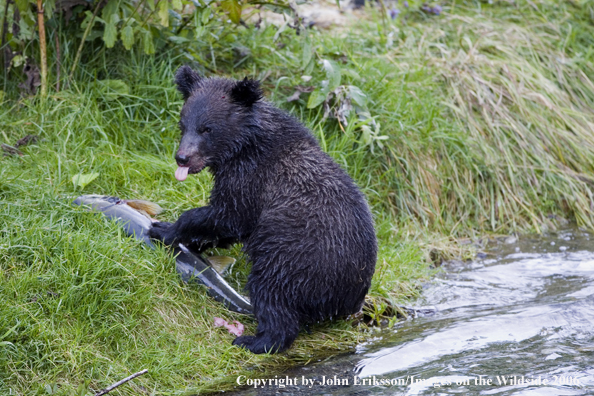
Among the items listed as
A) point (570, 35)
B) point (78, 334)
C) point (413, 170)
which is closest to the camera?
point (78, 334)

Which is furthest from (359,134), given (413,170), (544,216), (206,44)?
(544,216)

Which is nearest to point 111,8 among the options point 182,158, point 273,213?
point 182,158

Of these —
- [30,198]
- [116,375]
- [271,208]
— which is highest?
[271,208]

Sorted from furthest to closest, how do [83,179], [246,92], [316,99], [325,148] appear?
1. [316,99]
2. [325,148]
3. [83,179]
4. [246,92]

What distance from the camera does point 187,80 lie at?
178 inches

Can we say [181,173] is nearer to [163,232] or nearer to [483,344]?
[163,232]

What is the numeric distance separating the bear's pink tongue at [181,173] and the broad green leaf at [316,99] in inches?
75.2

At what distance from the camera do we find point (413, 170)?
20.0ft

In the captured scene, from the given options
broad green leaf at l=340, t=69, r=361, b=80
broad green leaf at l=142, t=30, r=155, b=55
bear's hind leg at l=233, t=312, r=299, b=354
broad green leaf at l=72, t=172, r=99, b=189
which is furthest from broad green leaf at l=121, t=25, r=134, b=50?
bear's hind leg at l=233, t=312, r=299, b=354

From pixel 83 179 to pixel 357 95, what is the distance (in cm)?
242

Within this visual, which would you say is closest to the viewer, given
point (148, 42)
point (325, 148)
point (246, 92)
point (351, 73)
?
point (246, 92)

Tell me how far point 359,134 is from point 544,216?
6.84 feet

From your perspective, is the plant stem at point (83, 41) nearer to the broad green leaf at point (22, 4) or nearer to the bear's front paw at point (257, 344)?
the broad green leaf at point (22, 4)

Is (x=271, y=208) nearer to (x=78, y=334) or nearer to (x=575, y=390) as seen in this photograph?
(x=78, y=334)
